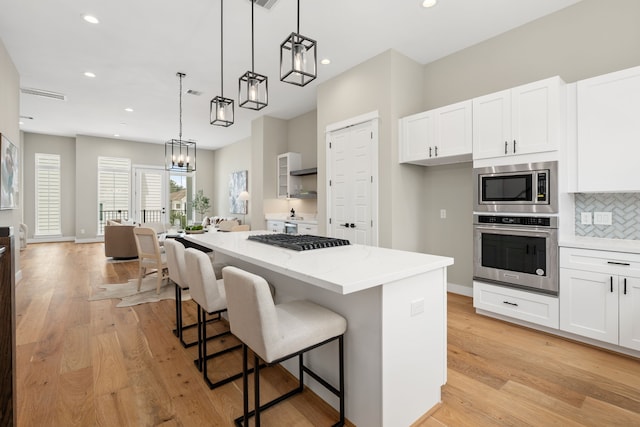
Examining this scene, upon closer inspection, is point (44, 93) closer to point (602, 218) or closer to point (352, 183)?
point (352, 183)

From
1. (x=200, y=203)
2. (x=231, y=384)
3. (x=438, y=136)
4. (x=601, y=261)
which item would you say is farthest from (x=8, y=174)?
(x=601, y=261)

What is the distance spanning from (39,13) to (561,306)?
229 inches

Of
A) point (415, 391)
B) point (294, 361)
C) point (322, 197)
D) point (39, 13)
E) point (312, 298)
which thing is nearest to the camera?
point (415, 391)

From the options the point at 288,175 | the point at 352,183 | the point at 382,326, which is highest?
the point at 288,175

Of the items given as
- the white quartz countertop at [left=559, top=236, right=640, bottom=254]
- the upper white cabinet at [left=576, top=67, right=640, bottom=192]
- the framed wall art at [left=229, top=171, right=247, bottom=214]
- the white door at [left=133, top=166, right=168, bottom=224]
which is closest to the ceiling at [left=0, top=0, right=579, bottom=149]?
the upper white cabinet at [left=576, top=67, right=640, bottom=192]

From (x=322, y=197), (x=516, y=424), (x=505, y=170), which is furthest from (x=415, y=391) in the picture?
(x=322, y=197)

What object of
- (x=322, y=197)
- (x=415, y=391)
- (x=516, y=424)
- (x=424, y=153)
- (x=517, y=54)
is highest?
(x=517, y=54)

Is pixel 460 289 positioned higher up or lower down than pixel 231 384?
higher up

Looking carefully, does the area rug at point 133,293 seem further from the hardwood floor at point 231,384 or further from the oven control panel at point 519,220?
the oven control panel at point 519,220

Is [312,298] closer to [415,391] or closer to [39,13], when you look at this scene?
[415,391]

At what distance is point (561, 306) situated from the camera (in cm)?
266

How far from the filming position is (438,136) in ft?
11.7

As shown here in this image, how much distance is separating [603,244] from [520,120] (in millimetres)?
1265

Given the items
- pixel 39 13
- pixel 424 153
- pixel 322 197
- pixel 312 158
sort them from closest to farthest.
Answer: pixel 39 13, pixel 424 153, pixel 322 197, pixel 312 158
